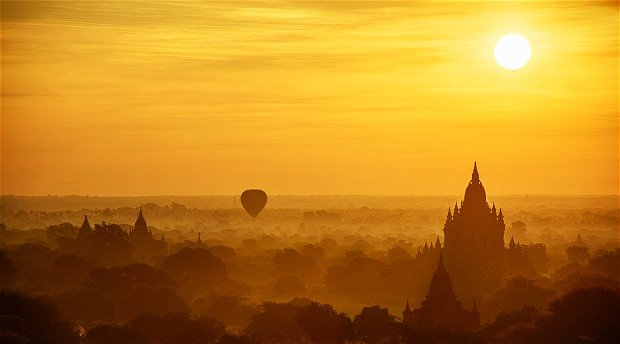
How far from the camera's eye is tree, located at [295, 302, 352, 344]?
80375 millimetres

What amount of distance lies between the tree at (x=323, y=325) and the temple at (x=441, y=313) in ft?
10.8

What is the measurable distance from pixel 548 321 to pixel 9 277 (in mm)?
56872

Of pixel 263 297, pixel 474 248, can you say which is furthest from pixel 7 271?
pixel 474 248

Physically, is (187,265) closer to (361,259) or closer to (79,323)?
(361,259)

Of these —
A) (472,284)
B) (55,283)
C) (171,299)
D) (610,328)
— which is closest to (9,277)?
(55,283)

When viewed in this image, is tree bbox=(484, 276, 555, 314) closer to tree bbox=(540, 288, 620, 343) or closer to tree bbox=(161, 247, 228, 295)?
tree bbox=(540, 288, 620, 343)

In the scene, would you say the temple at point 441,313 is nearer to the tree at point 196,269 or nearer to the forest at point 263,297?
the forest at point 263,297

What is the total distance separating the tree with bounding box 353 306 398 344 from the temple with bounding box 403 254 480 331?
3.52 feet

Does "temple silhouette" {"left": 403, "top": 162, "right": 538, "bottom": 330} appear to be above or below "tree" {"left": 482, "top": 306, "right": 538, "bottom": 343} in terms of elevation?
above

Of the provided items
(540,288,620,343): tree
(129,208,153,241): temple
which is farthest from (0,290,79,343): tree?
(129,208,153,241): temple

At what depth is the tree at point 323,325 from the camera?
3164 inches

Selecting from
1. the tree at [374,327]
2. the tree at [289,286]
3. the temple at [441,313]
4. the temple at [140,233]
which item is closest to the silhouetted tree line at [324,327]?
the tree at [374,327]

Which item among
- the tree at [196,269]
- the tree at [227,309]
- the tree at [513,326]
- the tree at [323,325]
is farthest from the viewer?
the tree at [196,269]

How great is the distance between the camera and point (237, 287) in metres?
126
